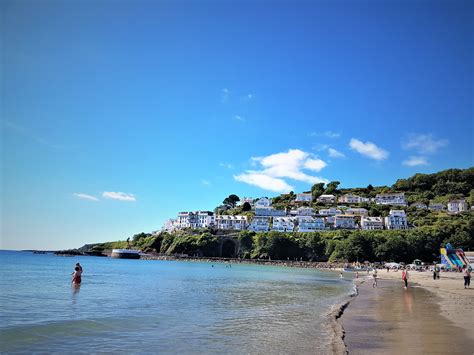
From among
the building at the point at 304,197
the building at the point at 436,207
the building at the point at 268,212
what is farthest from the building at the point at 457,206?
the building at the point at 304,197

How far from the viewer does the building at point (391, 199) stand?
Result: 485 ft

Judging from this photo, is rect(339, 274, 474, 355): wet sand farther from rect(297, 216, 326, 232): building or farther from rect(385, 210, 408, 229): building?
rect(297, 216, 326, 232): building

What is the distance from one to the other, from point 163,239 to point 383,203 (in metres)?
93.2

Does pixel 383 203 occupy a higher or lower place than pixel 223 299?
higher

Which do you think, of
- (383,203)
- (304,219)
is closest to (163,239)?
(304,219)

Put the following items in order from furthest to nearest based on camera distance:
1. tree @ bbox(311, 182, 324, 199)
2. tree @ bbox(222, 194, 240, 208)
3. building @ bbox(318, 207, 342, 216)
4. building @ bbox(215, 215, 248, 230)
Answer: tree @ bbox(222, 194, 240, 208) < tree @ bbox(311, 182, 324, 199) < building @ bbox(318, 207, 342, 216) < building @ bbox(215, 215, 248, 230)

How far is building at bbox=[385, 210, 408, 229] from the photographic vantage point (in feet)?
383

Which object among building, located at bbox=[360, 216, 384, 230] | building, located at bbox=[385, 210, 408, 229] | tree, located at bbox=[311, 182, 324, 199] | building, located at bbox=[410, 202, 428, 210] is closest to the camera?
building, located at bbox=[385, 210, 408, 229]

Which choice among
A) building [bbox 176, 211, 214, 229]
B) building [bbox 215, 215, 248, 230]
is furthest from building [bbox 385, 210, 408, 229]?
building [bbox 176, 211, 214, 229]

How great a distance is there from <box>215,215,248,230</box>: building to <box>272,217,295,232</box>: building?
12182 millimetres

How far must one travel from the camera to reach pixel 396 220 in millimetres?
118250

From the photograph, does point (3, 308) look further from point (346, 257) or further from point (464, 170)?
point (464, 170)

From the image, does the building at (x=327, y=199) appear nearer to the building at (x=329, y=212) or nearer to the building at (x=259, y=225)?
the building at (x=329, y=212)

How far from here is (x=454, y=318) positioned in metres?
14.9
